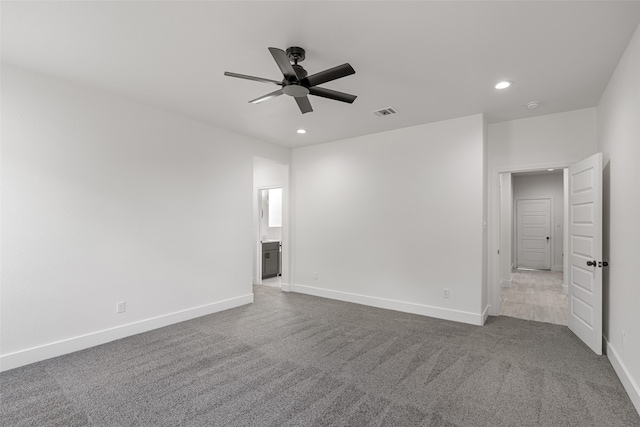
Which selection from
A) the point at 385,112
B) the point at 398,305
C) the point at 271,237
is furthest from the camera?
the point at 271,237

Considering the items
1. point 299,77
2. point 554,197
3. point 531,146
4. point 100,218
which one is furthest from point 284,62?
point 554,197

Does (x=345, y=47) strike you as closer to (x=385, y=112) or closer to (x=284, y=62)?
(x=284, y=62)

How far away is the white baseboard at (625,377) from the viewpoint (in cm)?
225

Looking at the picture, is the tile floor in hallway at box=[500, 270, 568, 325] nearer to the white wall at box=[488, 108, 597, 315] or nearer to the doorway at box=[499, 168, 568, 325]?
the doorway at box=[499, 168, 568, 325]

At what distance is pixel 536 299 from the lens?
5.47 m

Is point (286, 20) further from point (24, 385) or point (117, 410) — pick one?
point (24, 385)

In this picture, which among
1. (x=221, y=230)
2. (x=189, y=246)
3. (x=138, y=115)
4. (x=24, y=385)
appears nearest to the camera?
(x=24, y=385)

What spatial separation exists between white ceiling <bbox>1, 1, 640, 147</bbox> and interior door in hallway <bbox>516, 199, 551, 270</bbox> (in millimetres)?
6188

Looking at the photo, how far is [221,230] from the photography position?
4.76 metres

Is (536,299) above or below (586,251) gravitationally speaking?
below

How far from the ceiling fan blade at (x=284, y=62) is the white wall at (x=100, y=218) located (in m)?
2.34

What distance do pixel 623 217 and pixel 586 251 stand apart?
35.5 inches

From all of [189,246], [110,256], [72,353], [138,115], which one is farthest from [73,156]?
[72,353]

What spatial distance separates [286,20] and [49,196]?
9.28 feet
